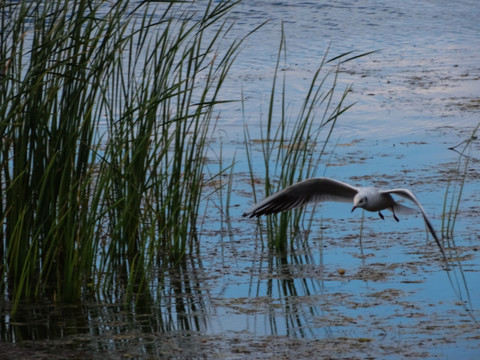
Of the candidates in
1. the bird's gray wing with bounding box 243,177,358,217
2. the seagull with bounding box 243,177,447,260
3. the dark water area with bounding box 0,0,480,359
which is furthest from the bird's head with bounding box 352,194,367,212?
the dark water area with bounding box 0,0,480,359

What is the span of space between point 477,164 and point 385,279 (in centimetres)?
279

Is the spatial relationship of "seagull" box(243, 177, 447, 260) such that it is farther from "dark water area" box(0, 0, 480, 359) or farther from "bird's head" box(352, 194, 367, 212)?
"dark water area" box(0, 0, 480, 359)

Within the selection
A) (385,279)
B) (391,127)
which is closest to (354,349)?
(385,279)

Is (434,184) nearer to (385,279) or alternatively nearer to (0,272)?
(385,279)

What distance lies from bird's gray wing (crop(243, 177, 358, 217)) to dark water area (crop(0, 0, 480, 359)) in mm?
350

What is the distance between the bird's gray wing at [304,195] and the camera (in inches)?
189

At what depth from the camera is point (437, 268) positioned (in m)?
4.93

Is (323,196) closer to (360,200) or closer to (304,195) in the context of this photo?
(304,195)

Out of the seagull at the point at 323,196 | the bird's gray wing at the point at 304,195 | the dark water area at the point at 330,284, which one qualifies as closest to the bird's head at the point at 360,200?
the seagull at the point at 323,196

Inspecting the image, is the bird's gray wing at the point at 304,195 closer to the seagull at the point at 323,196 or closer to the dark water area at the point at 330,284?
the seagull at the point at 323,196

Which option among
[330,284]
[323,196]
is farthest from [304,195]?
[330,284]

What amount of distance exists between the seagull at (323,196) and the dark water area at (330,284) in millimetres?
342

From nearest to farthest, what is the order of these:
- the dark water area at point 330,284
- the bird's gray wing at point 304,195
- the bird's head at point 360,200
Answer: the dark water area at point 330,284 < the bird's head at point 360,200 < the bird's gray wing at point 304,195

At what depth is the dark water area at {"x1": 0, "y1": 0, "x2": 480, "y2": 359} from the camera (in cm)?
377
